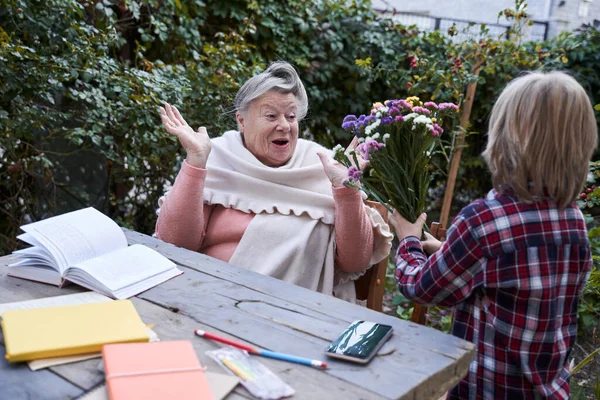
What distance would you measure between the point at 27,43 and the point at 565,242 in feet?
9.46

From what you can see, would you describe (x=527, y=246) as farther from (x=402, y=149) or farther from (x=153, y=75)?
(x=153, y=75)

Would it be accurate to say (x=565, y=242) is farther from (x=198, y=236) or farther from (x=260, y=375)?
(x=198, y=236)

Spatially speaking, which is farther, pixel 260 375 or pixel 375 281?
pixel 375 281

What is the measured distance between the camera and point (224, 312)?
1603mm

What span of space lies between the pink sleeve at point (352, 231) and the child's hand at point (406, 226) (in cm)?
47

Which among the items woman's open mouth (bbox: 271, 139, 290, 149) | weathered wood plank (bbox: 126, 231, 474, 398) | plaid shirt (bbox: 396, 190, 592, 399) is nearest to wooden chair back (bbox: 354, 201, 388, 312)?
woman's open mouth (bbox: 271, 139, 290, 149)

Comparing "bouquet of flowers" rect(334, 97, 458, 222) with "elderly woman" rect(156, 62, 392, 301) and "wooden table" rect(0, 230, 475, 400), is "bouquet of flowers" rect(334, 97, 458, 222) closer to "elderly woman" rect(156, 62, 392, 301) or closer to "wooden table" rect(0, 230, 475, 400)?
"wooden table" rect(0, 230, 475, 400)

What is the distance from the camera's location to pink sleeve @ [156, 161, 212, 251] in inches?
90.4

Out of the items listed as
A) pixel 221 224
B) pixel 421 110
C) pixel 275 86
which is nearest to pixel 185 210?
pixel 221 224

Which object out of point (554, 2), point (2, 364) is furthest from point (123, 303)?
point (554, 2)

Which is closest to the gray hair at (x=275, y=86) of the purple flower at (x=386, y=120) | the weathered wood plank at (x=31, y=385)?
the purple flower at (x=386, y=120)

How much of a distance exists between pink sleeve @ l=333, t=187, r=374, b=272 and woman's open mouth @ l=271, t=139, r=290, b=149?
379 millimetres

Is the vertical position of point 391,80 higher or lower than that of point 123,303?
higher

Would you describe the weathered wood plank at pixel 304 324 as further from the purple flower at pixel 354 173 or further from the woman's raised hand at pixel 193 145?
the woman's raised hand at pixel 193 145
